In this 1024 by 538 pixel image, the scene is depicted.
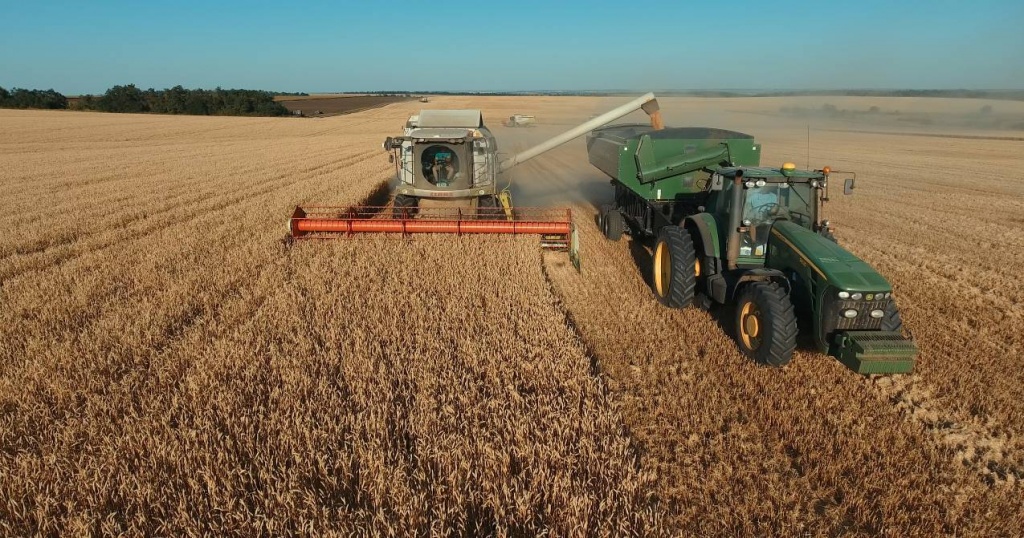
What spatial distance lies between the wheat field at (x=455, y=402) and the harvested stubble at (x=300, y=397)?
0.8 inches

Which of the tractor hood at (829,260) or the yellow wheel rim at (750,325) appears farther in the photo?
the yellow wheel rim at (750,325)

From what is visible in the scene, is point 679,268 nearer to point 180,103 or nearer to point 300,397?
point 300,397

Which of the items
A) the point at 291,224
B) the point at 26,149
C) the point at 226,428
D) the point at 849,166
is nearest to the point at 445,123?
the point at 291,224

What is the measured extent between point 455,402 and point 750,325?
9.49ft

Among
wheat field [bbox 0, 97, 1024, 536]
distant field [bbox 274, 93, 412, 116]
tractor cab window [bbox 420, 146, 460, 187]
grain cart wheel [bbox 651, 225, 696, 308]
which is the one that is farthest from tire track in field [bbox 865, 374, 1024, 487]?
distant field [bbox 274, 93, 412, 116]

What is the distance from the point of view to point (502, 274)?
700cm

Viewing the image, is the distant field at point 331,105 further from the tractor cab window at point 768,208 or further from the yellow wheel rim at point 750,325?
the yellow wheel rim at point 750,325

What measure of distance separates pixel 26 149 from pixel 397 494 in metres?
31.6

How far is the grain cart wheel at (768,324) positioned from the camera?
180 inches

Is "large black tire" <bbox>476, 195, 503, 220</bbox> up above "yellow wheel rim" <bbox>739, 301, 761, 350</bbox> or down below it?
above

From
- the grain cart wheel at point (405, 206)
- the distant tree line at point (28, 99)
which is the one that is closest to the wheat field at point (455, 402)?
the grain cart wheel at point (405, 206)

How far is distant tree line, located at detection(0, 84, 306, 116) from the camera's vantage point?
60.6 metres

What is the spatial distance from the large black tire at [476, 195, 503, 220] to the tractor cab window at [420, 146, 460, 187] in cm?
72

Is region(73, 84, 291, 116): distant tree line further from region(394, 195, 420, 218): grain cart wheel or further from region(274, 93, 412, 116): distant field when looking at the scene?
region(394, 195, 420, 218): grain cart wheel
